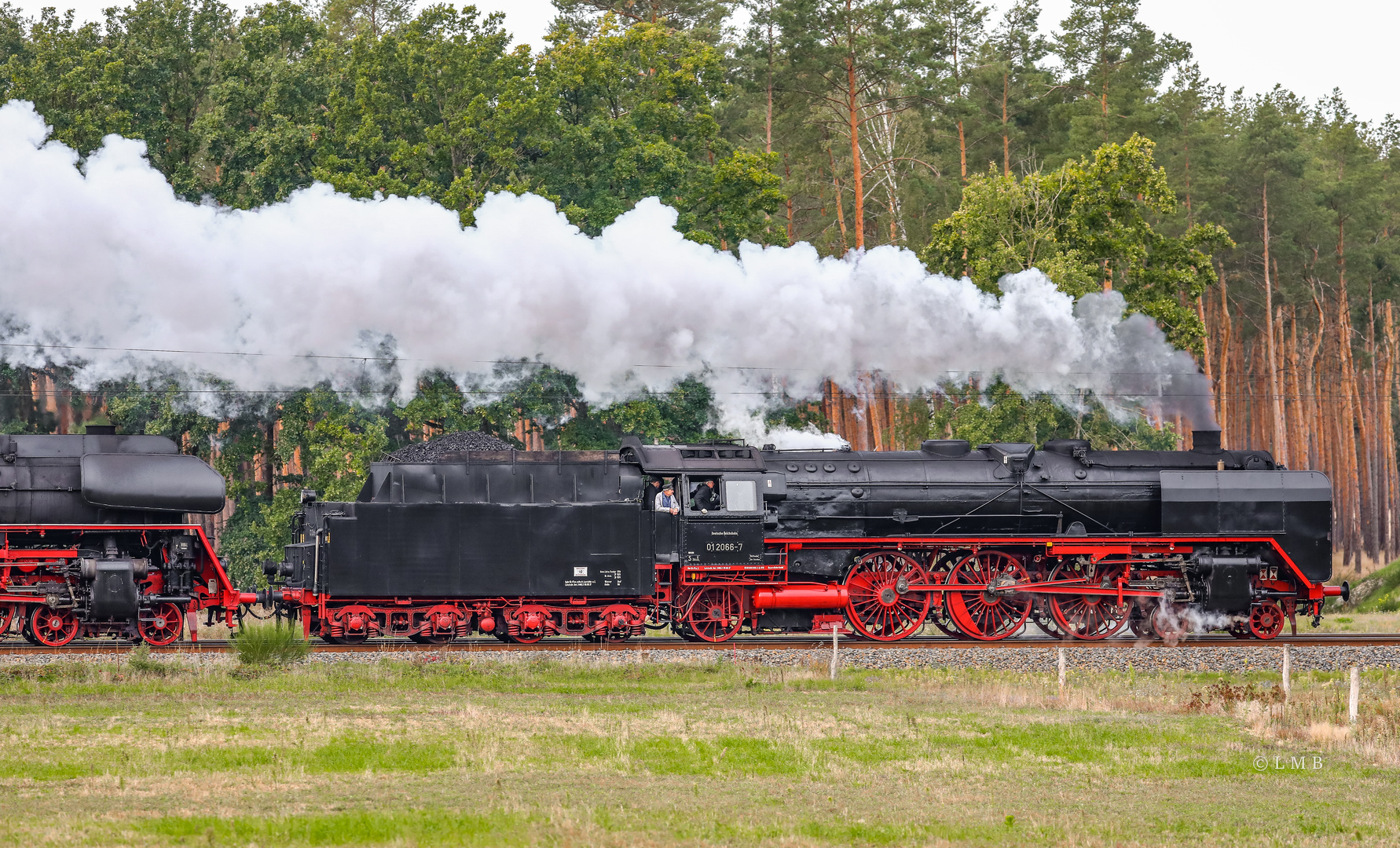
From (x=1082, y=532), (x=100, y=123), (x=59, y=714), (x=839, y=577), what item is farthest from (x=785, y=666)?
(x=100, y=123)

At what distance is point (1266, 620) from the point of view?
87.8 ft

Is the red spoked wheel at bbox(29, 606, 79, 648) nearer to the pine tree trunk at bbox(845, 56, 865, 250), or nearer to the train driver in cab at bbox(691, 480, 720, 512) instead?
the train driver in cab at bbox(691, 480, 720, 512)

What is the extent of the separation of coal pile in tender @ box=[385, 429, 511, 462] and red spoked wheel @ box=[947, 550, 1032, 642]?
872 centimetres

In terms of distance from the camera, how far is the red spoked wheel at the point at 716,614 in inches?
995

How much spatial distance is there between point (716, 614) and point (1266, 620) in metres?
10.5

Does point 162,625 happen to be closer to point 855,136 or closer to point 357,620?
point 357,620

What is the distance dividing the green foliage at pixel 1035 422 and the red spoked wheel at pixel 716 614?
16.0 metres

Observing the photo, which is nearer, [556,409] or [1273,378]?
[556,409]

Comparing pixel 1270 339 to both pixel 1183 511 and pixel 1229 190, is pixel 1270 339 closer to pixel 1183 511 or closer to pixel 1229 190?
pixel 1229 190

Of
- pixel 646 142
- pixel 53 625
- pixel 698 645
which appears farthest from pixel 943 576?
pixel 646 142

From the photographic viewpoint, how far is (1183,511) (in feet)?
84.8

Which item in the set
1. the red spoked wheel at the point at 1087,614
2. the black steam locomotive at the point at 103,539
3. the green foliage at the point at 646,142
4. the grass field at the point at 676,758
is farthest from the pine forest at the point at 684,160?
the grass field at the point at 676,758

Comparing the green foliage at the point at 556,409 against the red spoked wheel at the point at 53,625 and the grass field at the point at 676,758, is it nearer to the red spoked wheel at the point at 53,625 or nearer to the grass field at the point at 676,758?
the red spoked wheel at the point at 53,625

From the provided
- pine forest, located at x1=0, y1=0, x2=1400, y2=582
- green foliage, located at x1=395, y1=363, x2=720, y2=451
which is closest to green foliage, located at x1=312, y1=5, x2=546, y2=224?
pine forest, located at x1=0, y1=0, x2=1400, y2=582
